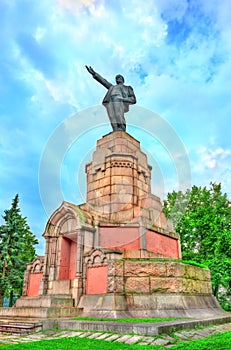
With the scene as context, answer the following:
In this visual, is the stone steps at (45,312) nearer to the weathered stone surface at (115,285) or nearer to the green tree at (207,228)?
the weathered stone surface at (115,285)

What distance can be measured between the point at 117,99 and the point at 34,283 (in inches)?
429

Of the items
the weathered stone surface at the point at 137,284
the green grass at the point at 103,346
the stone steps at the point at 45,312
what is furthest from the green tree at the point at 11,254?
the green grass at the point at 103,346

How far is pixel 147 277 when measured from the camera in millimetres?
10734

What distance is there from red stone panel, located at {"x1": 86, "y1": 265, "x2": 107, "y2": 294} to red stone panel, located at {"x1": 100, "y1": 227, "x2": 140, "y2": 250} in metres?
1.50

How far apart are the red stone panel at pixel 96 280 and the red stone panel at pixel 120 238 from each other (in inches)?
59.2

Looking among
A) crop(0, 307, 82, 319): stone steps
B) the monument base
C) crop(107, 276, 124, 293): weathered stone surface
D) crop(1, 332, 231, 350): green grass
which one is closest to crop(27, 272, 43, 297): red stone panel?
crop(0, 307, 82, 319): stone steps

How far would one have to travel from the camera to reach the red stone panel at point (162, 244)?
13.0 metres

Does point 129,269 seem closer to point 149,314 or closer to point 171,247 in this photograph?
point 149,314

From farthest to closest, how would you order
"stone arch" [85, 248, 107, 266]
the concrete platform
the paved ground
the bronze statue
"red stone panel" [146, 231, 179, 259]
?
the bronze statue
"red stone panel" [146, 231, 179, 259]
"stone arch" [85, 248, 107, 266]
the concrete platform
the paved ground

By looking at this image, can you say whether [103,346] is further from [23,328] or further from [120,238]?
[120,238]

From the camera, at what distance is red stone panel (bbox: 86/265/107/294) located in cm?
1083

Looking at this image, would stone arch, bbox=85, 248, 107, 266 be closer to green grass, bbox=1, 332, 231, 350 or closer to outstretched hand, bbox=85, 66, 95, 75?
green grass, bbox=1, 332, 231, 350

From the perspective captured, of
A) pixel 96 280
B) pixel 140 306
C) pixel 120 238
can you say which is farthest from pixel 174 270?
pixel 96 280

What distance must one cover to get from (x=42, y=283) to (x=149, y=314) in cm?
525
